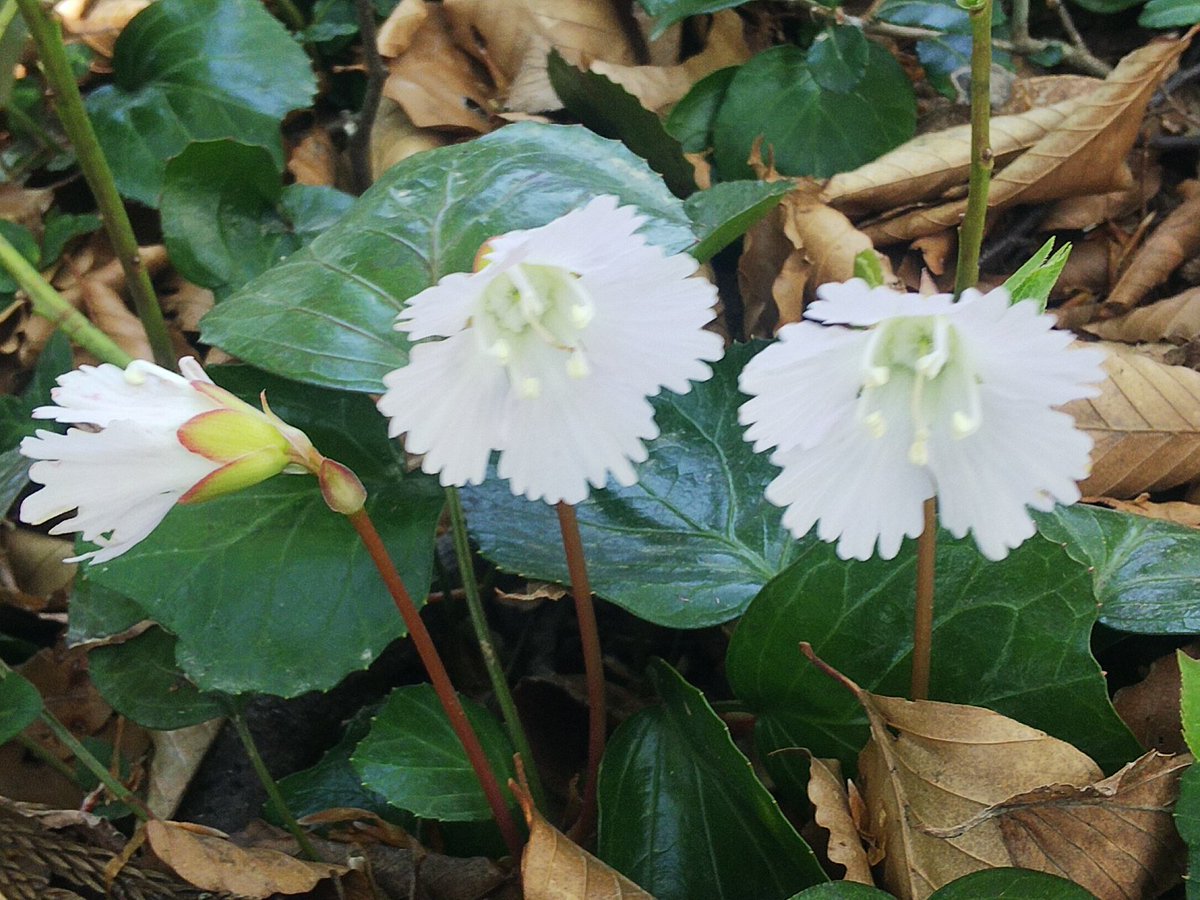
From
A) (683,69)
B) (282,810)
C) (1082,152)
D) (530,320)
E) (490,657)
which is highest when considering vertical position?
(530,320)

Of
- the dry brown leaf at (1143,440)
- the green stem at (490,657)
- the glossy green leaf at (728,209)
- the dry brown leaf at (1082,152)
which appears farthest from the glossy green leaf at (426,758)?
the dry brown leaf at (1082,152)

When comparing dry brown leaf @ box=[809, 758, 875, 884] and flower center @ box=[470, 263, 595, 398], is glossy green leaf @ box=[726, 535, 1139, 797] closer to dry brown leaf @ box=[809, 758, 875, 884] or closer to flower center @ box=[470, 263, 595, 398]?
dry brown leaf @ box=[809, 758, 875, 884]

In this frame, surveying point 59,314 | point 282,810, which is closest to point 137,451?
point 282,810

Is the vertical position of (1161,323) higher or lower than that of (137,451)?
lower

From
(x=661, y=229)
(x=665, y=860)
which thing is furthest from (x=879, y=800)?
(x=661, y=229)

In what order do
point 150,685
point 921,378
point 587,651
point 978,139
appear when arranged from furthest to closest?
point 150,685 → point 587,651 → point 978,139 → point 921,378

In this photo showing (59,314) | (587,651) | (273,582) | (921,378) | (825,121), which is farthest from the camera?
(825,121)

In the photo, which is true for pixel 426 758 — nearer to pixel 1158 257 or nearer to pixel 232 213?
pixel 232 213

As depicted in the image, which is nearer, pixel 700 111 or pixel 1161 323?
pixel 1161 323
